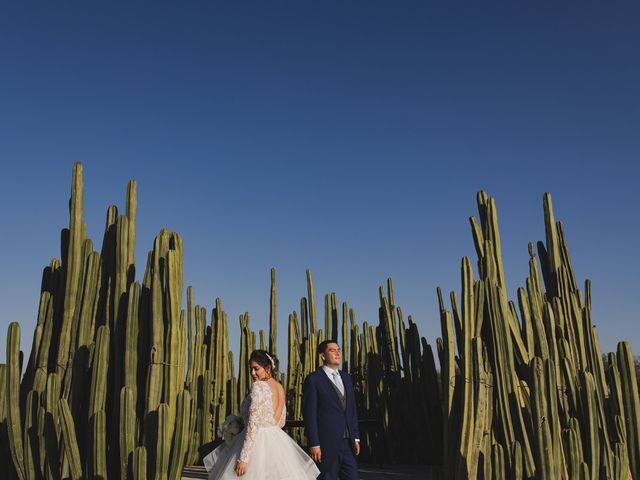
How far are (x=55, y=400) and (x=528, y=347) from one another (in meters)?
3.45

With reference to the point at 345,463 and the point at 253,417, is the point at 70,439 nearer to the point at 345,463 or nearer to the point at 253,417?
the point at 253,417

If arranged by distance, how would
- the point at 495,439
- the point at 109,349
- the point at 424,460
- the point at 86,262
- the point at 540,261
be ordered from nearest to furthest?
1. the point at 495,439
2. the point at 109,349
3. the point at 86,262
4. the point at 540,261
5. the point at 424,460

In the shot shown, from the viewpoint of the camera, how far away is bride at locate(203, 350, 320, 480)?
13.5 ft

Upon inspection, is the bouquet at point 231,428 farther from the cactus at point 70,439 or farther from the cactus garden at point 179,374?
the cactus at point 70,439

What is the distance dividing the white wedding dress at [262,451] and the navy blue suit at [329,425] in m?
0.13

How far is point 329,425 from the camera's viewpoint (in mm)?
4422

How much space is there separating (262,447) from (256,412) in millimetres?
231

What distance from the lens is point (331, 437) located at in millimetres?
4398

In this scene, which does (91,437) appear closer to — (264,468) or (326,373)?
(264,468)

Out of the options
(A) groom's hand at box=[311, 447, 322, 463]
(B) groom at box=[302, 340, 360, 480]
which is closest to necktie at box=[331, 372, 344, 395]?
(B) groom at box=[302, 340, 360, 480]

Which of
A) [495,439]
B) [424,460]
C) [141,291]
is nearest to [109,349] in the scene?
[141,291]

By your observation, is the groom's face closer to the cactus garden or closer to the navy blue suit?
the navy blue suit

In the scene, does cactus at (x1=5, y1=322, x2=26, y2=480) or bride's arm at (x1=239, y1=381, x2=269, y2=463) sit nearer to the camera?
bride's arm at (x1=239, y1=381, x2=269, y2=463)

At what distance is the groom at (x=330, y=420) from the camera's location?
14.3 feet
